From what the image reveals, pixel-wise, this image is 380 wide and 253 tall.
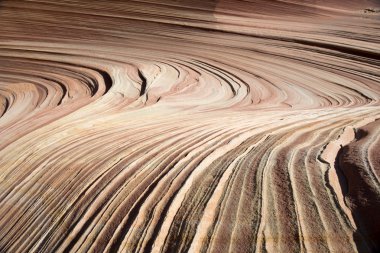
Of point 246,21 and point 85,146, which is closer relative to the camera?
point 85,146

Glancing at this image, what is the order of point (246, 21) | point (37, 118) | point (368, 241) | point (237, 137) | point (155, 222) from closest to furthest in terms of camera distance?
point (368, 241), point (155, 222), point (237, 137), point (37, 118), point (246, 21)

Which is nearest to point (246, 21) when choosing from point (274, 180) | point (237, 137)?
point (237, 137)

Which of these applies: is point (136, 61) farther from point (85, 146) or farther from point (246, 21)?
point (85, 146)

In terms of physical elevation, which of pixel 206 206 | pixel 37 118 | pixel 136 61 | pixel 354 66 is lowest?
pixel 206 206

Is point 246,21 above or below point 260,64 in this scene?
above

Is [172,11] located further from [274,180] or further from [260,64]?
[274,180]

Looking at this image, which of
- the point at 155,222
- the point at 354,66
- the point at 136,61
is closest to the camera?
the point at 155,222
